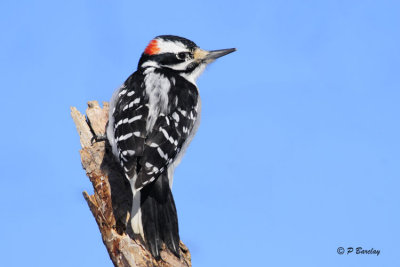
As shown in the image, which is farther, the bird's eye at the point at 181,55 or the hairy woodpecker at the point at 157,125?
the bird's eye at the point at 181,55

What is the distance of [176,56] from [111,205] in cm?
189

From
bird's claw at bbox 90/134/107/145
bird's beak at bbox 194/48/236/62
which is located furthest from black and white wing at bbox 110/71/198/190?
bird's beak at bbox 194/48/236/62

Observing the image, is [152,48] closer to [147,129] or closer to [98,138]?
[98,138]

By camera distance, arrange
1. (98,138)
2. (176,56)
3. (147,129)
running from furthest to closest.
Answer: (176,56) < (98,138) < (147,129)

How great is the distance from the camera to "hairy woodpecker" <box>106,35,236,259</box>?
4.11 m

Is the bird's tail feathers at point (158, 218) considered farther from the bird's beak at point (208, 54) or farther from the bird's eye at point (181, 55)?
the bird's beak at point (208, 54)

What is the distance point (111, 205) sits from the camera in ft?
13.9

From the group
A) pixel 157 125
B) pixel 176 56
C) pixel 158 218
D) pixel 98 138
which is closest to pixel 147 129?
pixel 157 125

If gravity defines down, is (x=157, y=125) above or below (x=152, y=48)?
below

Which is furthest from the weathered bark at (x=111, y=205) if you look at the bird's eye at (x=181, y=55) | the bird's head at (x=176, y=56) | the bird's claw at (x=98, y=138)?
the bird's eye at (x=181, y=55)

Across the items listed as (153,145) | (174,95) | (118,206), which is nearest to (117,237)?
(118,206)

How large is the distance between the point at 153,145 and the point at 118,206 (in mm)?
547

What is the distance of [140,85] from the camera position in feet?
16.1

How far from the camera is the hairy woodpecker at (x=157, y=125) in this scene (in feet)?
13.5
